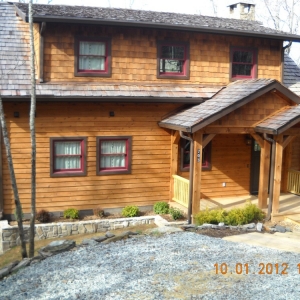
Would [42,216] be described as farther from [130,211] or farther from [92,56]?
[92,56]

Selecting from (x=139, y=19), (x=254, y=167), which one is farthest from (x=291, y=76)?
(x=139, y=19)

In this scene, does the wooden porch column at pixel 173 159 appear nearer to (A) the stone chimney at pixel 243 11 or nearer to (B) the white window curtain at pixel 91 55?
(B) the white window curtain at pixel 91 55

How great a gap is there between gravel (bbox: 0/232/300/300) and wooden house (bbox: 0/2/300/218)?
3.20 m

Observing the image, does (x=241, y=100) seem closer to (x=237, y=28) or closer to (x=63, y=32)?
(x=237, y=28)

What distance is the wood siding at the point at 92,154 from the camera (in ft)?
40.6

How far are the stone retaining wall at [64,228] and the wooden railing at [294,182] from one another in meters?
5.51

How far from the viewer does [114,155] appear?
1327 centimetres

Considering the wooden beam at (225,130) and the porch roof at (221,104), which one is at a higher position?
the porch roof at (221,104)

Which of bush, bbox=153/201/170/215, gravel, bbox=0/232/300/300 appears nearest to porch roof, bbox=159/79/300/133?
bush, bbox=153/201/170/215

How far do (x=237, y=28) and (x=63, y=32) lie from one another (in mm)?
5590

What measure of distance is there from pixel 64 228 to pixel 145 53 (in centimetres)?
581

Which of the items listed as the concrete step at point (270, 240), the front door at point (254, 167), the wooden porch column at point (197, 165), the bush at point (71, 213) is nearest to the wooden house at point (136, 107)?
the wooden porch column at point (197, 165)

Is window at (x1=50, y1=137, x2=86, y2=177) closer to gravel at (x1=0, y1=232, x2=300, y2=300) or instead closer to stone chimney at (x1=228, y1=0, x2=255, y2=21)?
gravel at (x1=0, y1=232, x2=300, y2=300)

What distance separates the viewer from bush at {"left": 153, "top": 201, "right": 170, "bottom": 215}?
1323 centimetres
